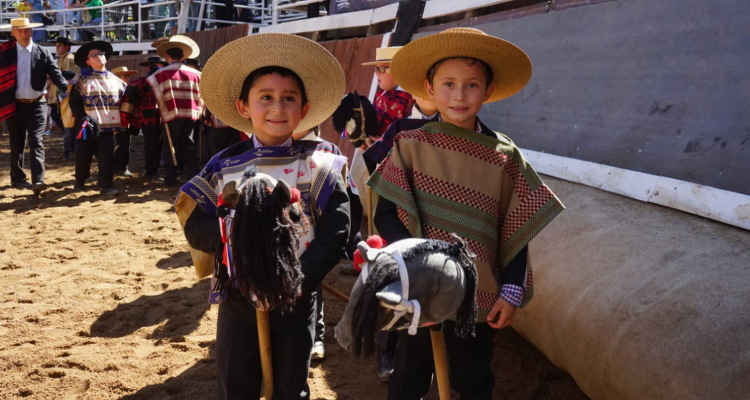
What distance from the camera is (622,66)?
3777 mm

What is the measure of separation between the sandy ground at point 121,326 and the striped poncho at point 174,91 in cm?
191

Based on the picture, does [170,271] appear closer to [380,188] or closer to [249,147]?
[249,147]

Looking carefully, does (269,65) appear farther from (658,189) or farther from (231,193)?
(658,189)

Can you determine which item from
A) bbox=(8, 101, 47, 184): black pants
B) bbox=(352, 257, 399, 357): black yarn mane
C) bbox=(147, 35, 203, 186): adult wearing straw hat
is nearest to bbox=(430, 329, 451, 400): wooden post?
bbox=(352, 257, 399, 357): black yarn mane

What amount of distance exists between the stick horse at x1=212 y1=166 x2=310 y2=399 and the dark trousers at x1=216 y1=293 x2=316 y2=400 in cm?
25

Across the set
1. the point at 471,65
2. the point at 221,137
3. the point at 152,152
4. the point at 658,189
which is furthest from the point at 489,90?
the point at 152,152

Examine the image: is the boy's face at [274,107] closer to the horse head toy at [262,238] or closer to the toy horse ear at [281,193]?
the horse head toy at [262,238]

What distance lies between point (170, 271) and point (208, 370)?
2.00 m

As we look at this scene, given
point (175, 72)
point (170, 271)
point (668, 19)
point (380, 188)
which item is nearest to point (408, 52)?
point (380, 188)

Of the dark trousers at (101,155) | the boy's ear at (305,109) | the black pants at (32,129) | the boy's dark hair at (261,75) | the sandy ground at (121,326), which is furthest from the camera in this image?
the dark trousers at (101,155)

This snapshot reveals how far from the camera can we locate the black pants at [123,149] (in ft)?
30.2

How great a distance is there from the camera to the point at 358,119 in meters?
4.65

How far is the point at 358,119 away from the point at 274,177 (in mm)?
2426

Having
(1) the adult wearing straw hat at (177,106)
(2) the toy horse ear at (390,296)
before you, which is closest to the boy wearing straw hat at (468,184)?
(2) the toy horse ear at (390,296)
